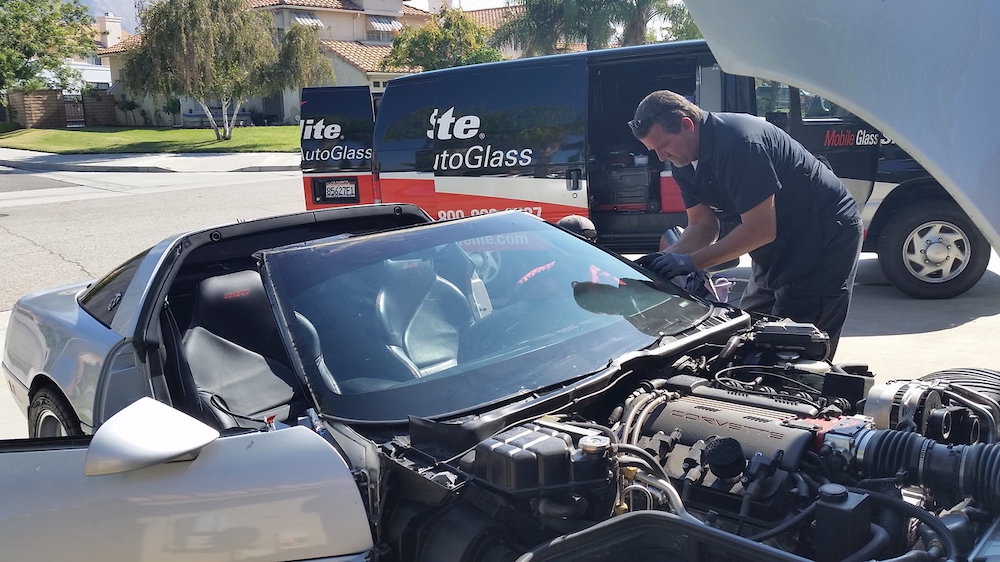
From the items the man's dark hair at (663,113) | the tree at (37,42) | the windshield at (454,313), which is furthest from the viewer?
the tree at (37,42)

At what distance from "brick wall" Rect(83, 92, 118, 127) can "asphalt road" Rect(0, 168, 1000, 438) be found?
21367mm

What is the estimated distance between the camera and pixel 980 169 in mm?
1876

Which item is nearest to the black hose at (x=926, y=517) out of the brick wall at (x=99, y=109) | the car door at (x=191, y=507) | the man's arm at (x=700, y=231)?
the car door at (x=191, y=507)

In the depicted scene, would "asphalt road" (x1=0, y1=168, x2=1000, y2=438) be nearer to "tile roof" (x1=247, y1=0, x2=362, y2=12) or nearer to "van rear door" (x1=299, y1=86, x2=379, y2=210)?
"van rear door" (x1=299, y1=86, x2=379, y2=210)

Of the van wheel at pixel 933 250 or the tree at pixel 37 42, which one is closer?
the van wheel at pixel 933 250

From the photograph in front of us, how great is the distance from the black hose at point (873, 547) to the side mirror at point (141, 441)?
1.51 m

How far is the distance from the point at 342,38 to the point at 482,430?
165 feet

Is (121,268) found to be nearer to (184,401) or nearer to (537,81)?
(184,401)

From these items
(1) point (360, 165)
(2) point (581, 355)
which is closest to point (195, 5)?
(1) point (360, 165)

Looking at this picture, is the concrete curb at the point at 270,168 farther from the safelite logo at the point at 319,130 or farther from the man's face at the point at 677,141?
the man's face at the point at 677,141

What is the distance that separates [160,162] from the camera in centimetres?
2630

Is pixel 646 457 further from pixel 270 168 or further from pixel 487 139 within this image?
pixel 270 168

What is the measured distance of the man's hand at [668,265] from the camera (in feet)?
12.0

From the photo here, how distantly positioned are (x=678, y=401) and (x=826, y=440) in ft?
1.58
